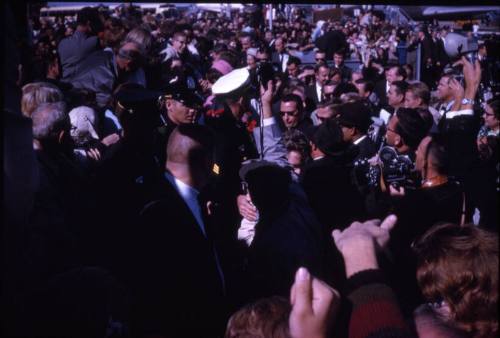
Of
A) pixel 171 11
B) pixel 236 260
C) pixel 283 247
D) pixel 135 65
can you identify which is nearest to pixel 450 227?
pixel 283 247

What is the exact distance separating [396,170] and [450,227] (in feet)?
4.13

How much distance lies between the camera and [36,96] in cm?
311

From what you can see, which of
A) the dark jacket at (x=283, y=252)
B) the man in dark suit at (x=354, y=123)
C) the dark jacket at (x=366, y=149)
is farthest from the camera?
the man in dark suit at (x=354, y=123)

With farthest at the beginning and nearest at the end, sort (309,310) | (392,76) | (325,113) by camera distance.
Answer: (392,76)
(325,113)
(309,310)

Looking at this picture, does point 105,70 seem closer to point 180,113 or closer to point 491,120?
point 180,113

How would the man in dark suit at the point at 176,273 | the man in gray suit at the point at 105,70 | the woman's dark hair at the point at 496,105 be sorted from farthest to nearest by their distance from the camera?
the man in gray suit at the point at 105,70
the woman's dark hair at the point at 496,105
the man in dark suit at the point at 176,273

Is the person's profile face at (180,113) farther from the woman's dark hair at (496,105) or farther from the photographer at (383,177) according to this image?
the woman's dark hair at (496,105)

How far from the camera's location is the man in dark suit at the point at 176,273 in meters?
2.03

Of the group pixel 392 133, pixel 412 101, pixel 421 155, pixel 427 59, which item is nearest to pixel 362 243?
pixel 421 155

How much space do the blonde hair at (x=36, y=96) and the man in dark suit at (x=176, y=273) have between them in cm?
124

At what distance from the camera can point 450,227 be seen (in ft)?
5.57

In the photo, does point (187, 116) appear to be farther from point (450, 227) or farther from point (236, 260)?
point (450, 227)

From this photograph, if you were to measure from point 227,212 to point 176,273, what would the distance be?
1.20 meters

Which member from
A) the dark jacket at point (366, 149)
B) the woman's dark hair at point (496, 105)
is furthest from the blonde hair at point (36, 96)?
the woman's dark hair at point (496, 105)
